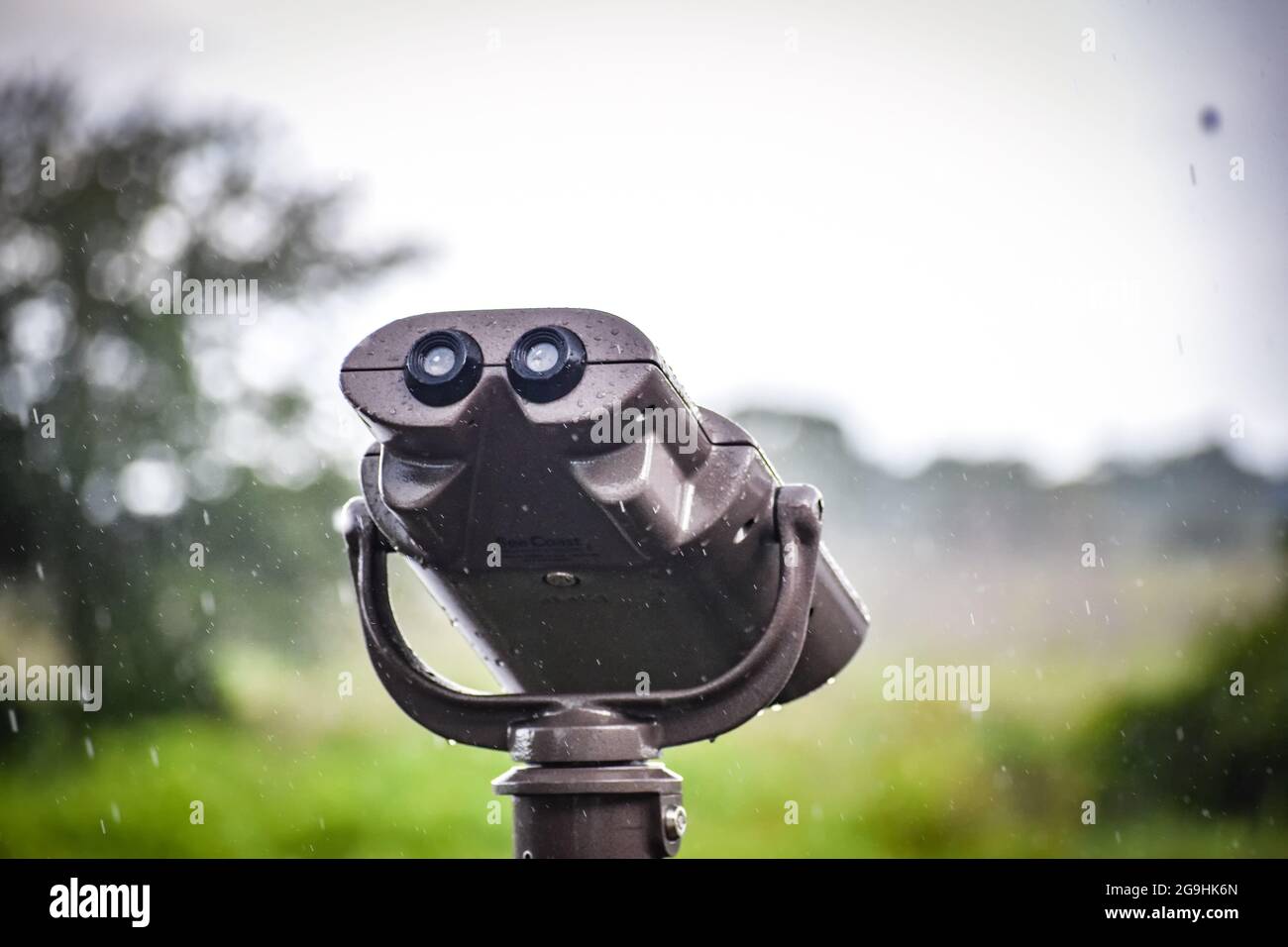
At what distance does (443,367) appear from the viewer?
179 centimetres

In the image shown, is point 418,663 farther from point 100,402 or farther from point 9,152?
point 9,152

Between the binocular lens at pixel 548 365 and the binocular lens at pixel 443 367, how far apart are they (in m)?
0.05

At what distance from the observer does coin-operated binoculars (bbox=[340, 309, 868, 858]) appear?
5.82ft

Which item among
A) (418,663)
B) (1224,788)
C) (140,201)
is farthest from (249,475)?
(418,663)

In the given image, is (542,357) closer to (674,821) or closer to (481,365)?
(481,365)

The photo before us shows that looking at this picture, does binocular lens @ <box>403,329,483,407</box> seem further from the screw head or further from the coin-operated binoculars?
the screw head

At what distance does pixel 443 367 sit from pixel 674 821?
67 centimetres

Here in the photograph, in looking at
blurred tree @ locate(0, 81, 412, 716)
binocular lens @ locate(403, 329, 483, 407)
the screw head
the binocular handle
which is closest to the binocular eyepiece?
binocular lens @ locate(403, 329, 483, 407)

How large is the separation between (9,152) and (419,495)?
9.17 meters

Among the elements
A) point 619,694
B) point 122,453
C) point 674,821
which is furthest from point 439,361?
point 122,453

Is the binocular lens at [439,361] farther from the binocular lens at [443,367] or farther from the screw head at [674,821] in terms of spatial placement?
the screw head at [674,821]

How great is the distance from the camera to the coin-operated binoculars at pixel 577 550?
1.77m

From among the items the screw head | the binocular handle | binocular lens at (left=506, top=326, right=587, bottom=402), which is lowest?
the screw head

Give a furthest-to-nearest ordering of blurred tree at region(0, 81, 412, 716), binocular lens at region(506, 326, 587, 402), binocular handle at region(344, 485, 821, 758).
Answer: blurred tree at region(0, 81, 412, 716), binocular handle at region(344, 485, 821, 758), binocular lens at region(506, 326, 587, 402)
